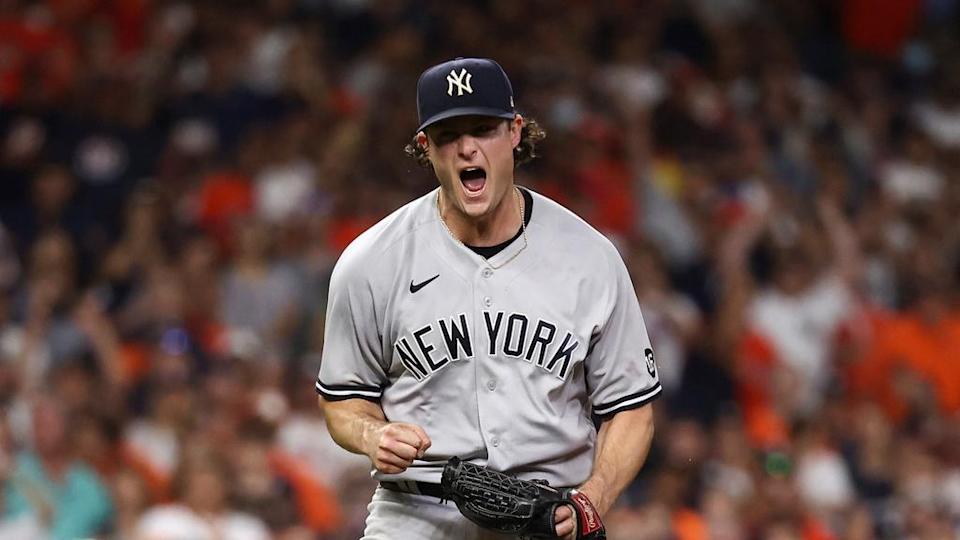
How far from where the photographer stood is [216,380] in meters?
7.98

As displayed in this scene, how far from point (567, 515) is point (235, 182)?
236 inches

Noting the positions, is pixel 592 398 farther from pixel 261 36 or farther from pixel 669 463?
pixel 261 36

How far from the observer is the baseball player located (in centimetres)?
407

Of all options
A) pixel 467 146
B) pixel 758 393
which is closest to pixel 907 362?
pixel 758 393

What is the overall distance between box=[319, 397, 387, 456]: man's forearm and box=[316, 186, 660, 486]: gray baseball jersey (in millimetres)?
28

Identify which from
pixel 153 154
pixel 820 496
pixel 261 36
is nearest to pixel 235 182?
pixel 153 154

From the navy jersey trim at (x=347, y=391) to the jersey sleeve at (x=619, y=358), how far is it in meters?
0.55

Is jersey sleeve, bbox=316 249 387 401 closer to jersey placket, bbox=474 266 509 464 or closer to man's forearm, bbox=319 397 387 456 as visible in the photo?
man's forearm, bbox=319 397 387 456

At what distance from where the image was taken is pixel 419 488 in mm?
4191

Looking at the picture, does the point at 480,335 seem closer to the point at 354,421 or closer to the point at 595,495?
the point at 354,421

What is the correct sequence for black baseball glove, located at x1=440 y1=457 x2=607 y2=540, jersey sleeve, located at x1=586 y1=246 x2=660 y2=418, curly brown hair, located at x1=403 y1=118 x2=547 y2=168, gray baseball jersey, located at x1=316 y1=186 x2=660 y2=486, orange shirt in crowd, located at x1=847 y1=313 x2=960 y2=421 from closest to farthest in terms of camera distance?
black baseball glove, located at x1=440 y1=457 x2=607 y2=540, gray baseball jersey, located at x1=316 y1=186 x2=660 y2=486, jersey sleeve, located at x1=586 y1=246 x2=660 y2=418, curly brown hair, located at x1=403 y1=118 x2=547 y2=168, orange shirt in crowd, located at x1=847 y1=313 x2=960 y2=421

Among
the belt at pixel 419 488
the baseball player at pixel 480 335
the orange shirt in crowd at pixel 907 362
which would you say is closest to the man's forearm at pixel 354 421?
the baseball player at pixel 480 335

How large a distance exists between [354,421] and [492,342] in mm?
394

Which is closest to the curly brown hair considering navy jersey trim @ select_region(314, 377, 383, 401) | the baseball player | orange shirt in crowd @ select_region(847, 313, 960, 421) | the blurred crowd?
the baseball player
